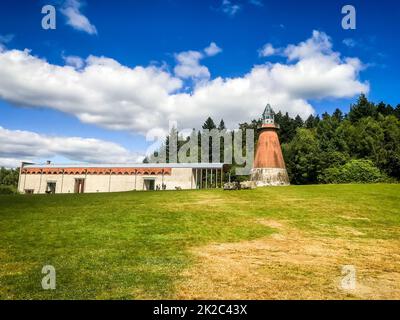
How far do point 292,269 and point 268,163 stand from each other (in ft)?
127

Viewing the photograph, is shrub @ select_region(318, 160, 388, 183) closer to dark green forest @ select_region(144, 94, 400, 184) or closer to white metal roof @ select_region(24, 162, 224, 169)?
dark green forest @ select_region(144, 94, 400, 184)

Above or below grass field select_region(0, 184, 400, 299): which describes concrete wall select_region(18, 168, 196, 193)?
above

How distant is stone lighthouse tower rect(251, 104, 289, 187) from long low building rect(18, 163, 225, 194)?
5978mm

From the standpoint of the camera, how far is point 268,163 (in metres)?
46.8

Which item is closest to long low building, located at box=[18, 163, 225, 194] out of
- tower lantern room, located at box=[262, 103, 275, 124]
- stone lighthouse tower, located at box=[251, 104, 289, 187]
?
stone lighthouse tower, located at box=[251, 104, 289, 187]

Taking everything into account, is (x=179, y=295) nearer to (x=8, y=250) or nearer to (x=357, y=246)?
(x=8, y=250)

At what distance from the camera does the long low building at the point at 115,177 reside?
5144cm

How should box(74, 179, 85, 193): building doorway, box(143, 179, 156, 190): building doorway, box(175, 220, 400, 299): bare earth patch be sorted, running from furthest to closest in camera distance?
box(74, 179, 85, 193): building doorway < box(143, 179, 156, 190): building doorway < box(175, 220, 400, 299): bare earth patch

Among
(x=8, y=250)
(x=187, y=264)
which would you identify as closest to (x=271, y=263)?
(x=187, y=264)

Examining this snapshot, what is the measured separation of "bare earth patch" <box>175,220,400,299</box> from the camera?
7.04 m

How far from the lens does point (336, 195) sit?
24891mm

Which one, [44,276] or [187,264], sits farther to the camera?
[187,264]

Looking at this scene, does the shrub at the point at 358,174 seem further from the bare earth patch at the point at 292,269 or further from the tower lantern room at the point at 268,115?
the bare earth patch at the point at 292,269

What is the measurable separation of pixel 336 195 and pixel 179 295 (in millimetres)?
21047
